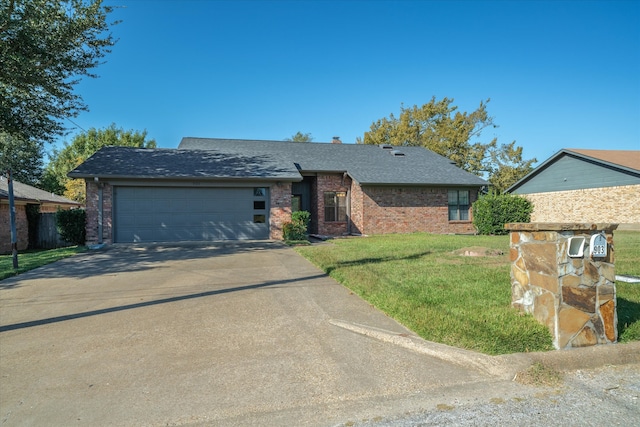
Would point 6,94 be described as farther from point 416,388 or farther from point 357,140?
point 357,140

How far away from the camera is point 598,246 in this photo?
13.0 feet

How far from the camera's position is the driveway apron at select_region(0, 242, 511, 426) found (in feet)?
9.71

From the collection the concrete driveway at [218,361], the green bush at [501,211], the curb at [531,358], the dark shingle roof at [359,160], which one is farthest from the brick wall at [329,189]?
the curb at [531,358]

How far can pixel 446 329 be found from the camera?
14.1 ft

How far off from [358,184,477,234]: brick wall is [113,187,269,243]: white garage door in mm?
5197

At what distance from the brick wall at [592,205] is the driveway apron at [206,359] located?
22486 millimetres

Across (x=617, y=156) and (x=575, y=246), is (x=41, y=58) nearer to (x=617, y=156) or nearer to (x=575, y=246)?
(x=575, y=246)

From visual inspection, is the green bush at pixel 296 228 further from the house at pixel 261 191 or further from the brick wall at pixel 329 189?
the brick wall at pixel 329 189

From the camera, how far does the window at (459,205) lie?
20203mm

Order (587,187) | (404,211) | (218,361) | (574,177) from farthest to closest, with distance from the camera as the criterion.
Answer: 1. (574,177)
2. (587,187)
3. (404,211)
4. (218,361)

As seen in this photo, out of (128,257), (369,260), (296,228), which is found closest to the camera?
(369,260)

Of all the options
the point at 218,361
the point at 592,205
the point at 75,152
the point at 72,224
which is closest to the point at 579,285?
the point at 218,361

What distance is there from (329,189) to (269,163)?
363cm

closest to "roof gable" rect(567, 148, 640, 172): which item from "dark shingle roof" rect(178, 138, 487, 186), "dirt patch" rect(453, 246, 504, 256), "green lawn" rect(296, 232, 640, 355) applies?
"dark shingle roof" rect(178, 138, 487, 186)
